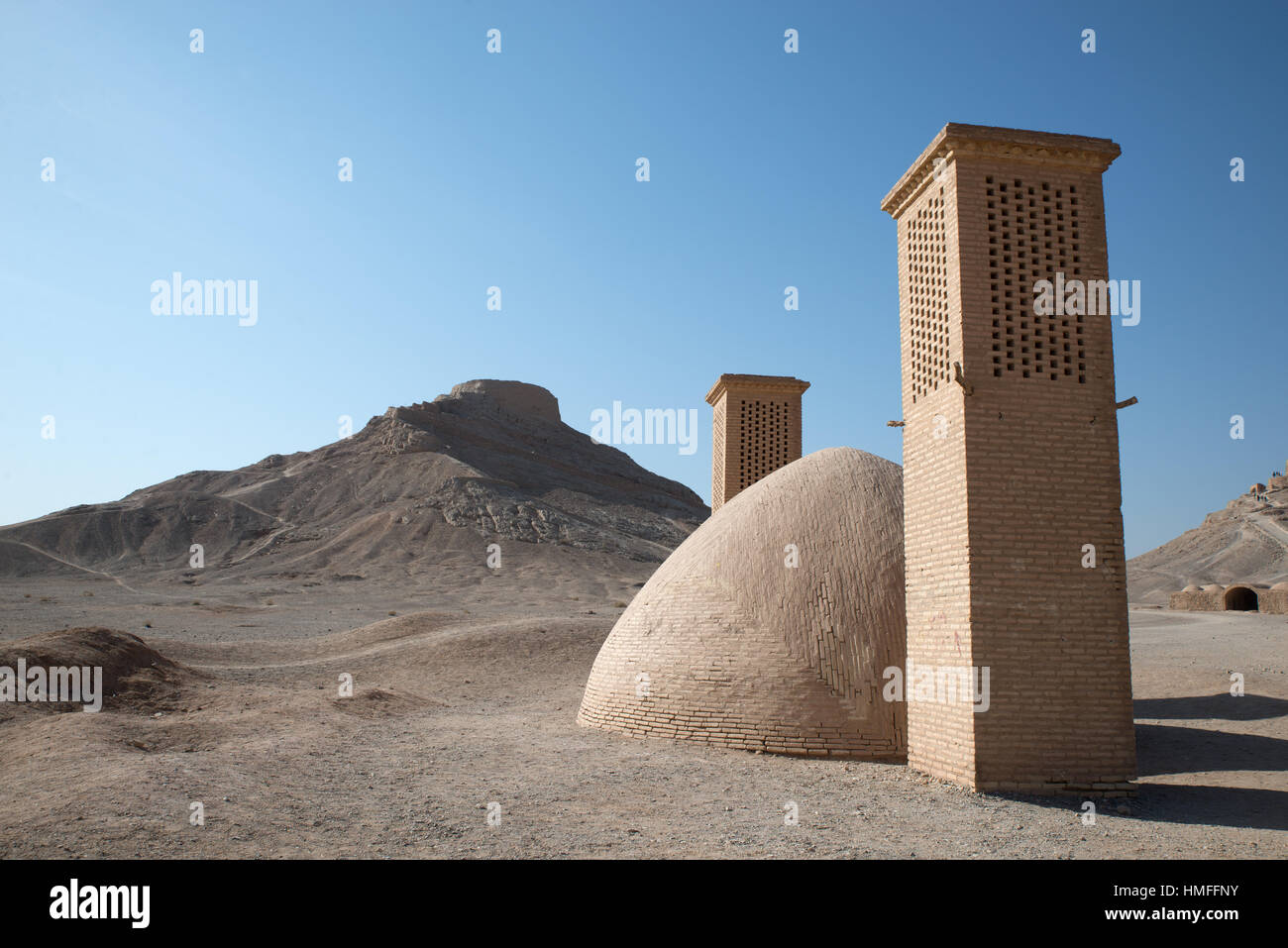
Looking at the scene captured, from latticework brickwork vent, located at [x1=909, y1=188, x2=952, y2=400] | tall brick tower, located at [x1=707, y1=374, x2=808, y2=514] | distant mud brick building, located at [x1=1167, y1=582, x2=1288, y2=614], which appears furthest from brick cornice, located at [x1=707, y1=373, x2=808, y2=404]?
distant mud brick building, located at [x1=1167, y1=582, x2=1288, y2=614]

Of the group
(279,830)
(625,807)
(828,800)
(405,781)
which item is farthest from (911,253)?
(279,830)

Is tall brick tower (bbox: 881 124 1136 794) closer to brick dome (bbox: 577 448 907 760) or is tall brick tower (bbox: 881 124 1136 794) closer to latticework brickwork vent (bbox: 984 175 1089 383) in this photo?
latticework brickwork vent (bbox: 984 175 1089 383)

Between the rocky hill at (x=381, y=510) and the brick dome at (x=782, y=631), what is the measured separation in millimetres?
36488

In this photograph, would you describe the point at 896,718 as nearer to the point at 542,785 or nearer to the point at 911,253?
the point at 542,785

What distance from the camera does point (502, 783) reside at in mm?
7945

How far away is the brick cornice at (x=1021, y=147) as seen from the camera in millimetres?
8078

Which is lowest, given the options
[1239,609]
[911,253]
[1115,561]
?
[1239,609]

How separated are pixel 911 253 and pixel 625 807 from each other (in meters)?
6.23

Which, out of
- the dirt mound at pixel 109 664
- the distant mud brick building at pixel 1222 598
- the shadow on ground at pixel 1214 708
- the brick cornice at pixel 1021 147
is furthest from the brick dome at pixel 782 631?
the distant mud brick building at pixel 1222 598

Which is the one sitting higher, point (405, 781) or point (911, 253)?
point (911, 253)

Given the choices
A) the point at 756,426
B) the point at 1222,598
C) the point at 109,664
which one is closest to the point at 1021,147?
the point at 756,426
